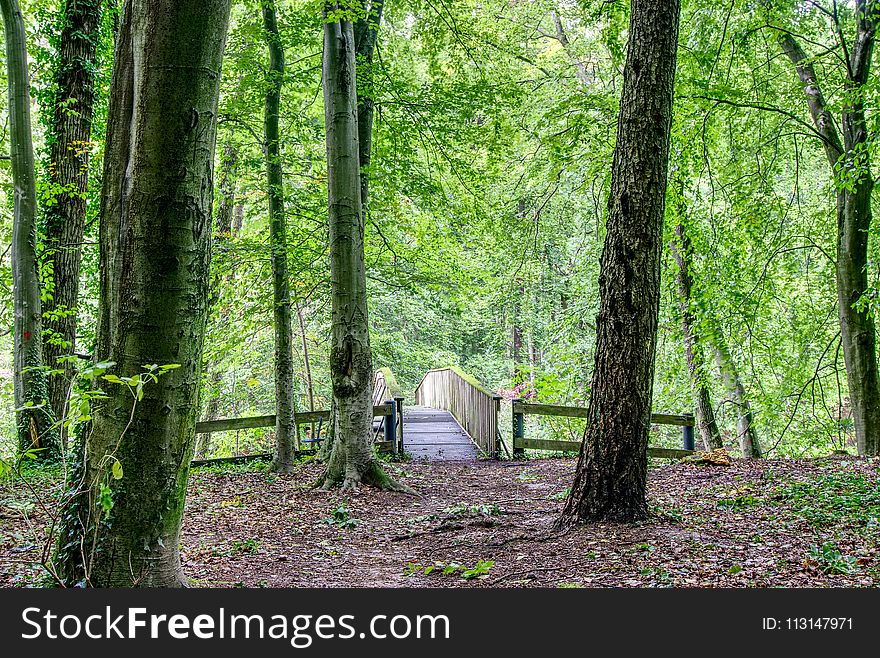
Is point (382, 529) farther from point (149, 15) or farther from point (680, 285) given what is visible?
point (680, 285)

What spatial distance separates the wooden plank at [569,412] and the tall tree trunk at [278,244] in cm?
431

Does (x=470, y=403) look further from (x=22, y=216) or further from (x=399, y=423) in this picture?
(x=22, y=216)

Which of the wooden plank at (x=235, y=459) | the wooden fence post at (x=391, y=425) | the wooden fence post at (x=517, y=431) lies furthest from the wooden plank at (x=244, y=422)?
the wooden fence post at (x=517, y=431)

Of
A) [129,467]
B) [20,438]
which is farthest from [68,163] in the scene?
[129,467]

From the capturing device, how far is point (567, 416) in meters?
11.2

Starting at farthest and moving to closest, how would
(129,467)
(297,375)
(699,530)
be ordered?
1. (297,375)
2. (699,530)
3. (129,467)

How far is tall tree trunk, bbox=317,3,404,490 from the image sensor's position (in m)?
7.57

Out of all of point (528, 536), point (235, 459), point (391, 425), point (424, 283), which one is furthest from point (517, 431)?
point (528, 536)

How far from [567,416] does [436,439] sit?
3320mm

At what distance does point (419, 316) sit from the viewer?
821 inches

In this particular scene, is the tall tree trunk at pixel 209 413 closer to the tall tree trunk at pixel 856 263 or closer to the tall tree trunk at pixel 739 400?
the tall tree trunk at pixel 739 400

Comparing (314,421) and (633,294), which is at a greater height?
(633,294)

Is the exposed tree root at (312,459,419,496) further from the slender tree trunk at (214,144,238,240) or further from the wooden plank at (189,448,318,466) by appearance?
the slender tree trunk at (214,144,238,240)

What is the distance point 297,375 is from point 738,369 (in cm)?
1079
